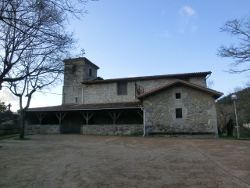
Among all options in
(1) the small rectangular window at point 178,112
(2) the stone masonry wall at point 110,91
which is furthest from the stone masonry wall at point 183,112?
(2) the stone masonry wall at point 110,91

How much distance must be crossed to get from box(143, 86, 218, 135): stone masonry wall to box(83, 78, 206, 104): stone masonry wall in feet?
Answer: 12.3

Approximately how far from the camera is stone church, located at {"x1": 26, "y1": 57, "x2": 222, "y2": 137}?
14727 mm

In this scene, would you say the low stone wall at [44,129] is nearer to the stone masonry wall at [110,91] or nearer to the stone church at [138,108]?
the stone church at [138,108]

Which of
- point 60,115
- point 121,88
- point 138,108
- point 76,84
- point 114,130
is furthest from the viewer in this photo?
point 76,84

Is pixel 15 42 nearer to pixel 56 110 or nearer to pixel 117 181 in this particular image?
pixel 117 181

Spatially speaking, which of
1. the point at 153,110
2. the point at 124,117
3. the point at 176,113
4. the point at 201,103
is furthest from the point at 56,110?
the point at 201,103

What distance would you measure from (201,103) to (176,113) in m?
2.11

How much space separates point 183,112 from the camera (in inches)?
591

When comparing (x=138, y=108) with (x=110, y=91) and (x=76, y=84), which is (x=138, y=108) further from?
(x=76, y=84)

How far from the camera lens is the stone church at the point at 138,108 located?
48.3ft

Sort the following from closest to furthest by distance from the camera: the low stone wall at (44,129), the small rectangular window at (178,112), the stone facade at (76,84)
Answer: the small rectangular window at (178,112)
the low stone wall at (44,129)
the stone facade at (76,84)

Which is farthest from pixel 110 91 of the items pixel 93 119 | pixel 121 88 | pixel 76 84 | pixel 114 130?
pixel 114 130

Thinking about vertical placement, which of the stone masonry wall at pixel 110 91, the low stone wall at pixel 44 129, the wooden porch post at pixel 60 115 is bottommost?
the low stone wall at pixel 44 129

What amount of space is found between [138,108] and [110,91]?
549cm
